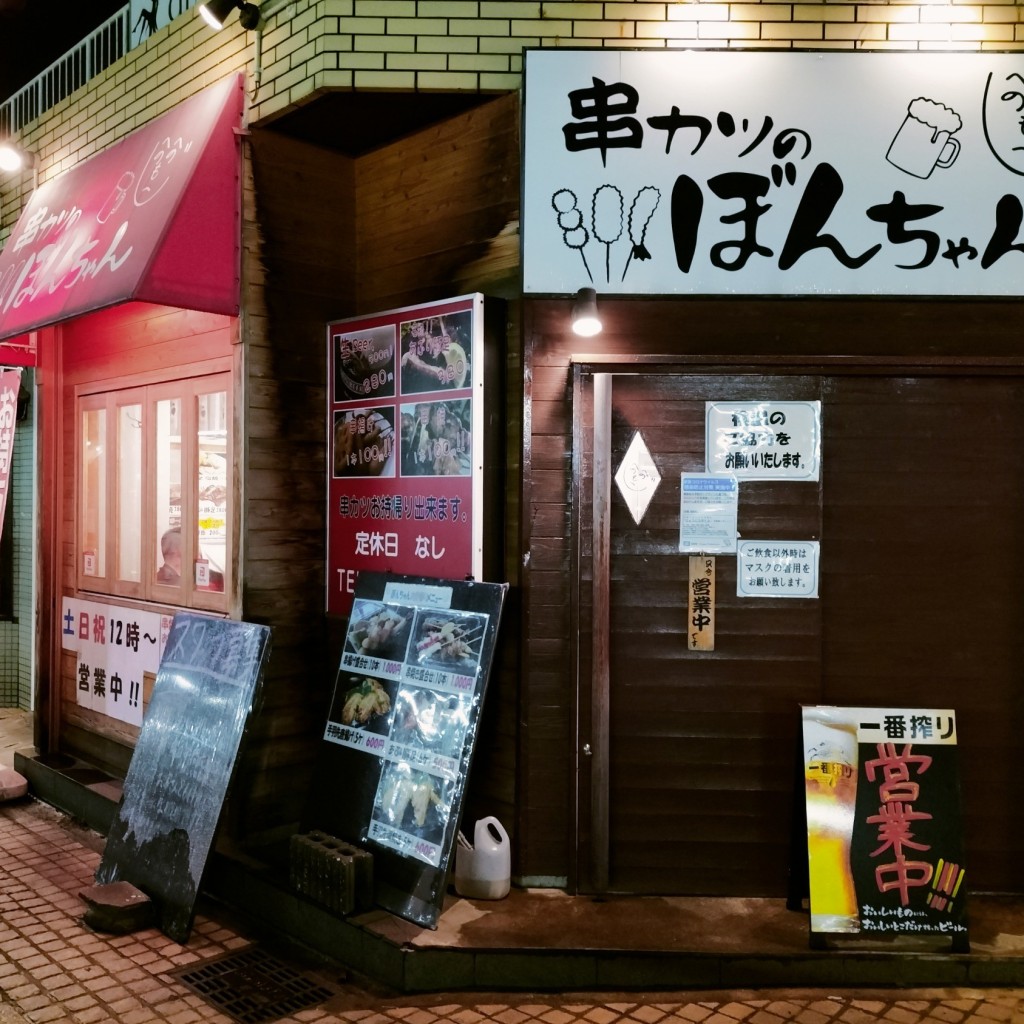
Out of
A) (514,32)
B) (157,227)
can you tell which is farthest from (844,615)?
(157,227)

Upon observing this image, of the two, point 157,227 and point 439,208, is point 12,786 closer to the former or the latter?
point 157,227

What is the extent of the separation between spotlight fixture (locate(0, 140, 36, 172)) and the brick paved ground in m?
7.10

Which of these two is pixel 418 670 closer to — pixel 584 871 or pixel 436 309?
A: pixel 584 871

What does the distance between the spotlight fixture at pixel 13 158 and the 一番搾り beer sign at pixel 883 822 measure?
29.0 feet

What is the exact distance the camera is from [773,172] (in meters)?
5.10

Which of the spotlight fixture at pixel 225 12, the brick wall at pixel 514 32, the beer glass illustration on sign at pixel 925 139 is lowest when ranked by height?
the beer glass illustration on sign at pixel 925 139

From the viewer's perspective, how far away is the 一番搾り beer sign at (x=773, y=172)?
16.6 ft

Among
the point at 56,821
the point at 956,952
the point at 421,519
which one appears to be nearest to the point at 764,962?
the point at 956,952

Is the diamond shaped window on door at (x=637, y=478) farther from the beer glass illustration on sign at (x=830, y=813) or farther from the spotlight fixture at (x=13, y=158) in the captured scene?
the spotlight fixture at (x=13, y=158)

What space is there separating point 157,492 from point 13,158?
407cm

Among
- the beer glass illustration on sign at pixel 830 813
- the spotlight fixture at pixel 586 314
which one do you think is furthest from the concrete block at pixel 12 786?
the beer glass illustration on sign at pixel 830 813

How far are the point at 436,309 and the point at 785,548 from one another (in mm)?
2663

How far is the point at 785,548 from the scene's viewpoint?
A: 5219 millimetres

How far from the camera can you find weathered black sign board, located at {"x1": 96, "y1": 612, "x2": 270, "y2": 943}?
5.14 metres
